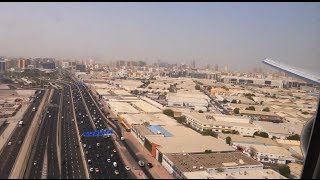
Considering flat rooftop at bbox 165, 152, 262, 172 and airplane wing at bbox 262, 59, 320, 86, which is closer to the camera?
flat rooftop at bbox 165, 152, 262, 172

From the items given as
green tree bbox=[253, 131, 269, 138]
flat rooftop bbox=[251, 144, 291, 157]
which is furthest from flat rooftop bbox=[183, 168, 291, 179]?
green tree bbox=[253, 131, 269, 138]

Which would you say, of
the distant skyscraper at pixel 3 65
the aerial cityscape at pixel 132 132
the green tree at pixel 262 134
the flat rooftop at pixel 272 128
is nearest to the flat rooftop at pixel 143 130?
the aerial cityscape at pixel 132 132

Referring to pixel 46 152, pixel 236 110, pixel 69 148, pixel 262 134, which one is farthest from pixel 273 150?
pixel 236 110

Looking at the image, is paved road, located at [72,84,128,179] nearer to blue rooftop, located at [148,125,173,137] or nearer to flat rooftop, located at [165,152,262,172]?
flat rooftop, located at [165,152,262,172]

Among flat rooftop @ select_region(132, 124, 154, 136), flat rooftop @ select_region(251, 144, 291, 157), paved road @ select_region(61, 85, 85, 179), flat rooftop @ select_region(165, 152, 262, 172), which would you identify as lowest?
flat rooftop @ select_region(251, 144, 291, 157)

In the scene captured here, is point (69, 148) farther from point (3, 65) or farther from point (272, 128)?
point (3, 65)

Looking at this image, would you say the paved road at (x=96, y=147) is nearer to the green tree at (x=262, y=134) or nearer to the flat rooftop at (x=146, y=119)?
the flat rooftop at (x=146, y=119)
